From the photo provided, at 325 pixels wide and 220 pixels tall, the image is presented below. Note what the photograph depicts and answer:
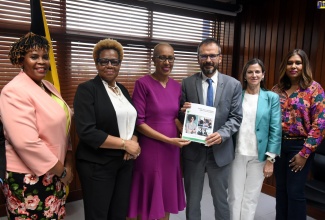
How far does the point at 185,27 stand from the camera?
3.58 metres

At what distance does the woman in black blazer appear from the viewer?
157cm

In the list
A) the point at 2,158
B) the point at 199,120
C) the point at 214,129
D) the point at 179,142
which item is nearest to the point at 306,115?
the point at 214,129

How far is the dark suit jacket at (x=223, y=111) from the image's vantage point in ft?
6.44

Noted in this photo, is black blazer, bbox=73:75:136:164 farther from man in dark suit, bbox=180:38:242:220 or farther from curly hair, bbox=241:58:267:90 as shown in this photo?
curly hair, bbox=241:58:267:90

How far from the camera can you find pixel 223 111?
6.44 ft

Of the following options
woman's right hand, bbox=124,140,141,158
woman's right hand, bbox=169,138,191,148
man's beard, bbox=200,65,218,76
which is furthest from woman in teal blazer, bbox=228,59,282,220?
woman's right hand, bbox=124,140,141,158

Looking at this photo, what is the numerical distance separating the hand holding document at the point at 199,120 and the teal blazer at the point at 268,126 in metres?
0.43

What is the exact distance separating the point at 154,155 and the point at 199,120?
424 millimetres

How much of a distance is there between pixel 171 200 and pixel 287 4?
8.74 ft

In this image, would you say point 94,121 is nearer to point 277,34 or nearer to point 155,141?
point 155,141

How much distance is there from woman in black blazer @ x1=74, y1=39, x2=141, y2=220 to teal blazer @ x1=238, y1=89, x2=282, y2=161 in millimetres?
997

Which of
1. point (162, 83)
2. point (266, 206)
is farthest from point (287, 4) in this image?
point (266, 206)

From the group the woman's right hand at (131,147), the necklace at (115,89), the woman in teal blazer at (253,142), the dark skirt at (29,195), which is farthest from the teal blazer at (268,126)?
the dark skirt at (29,195)

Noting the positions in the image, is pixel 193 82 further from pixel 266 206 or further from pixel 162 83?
pixel 266 206
